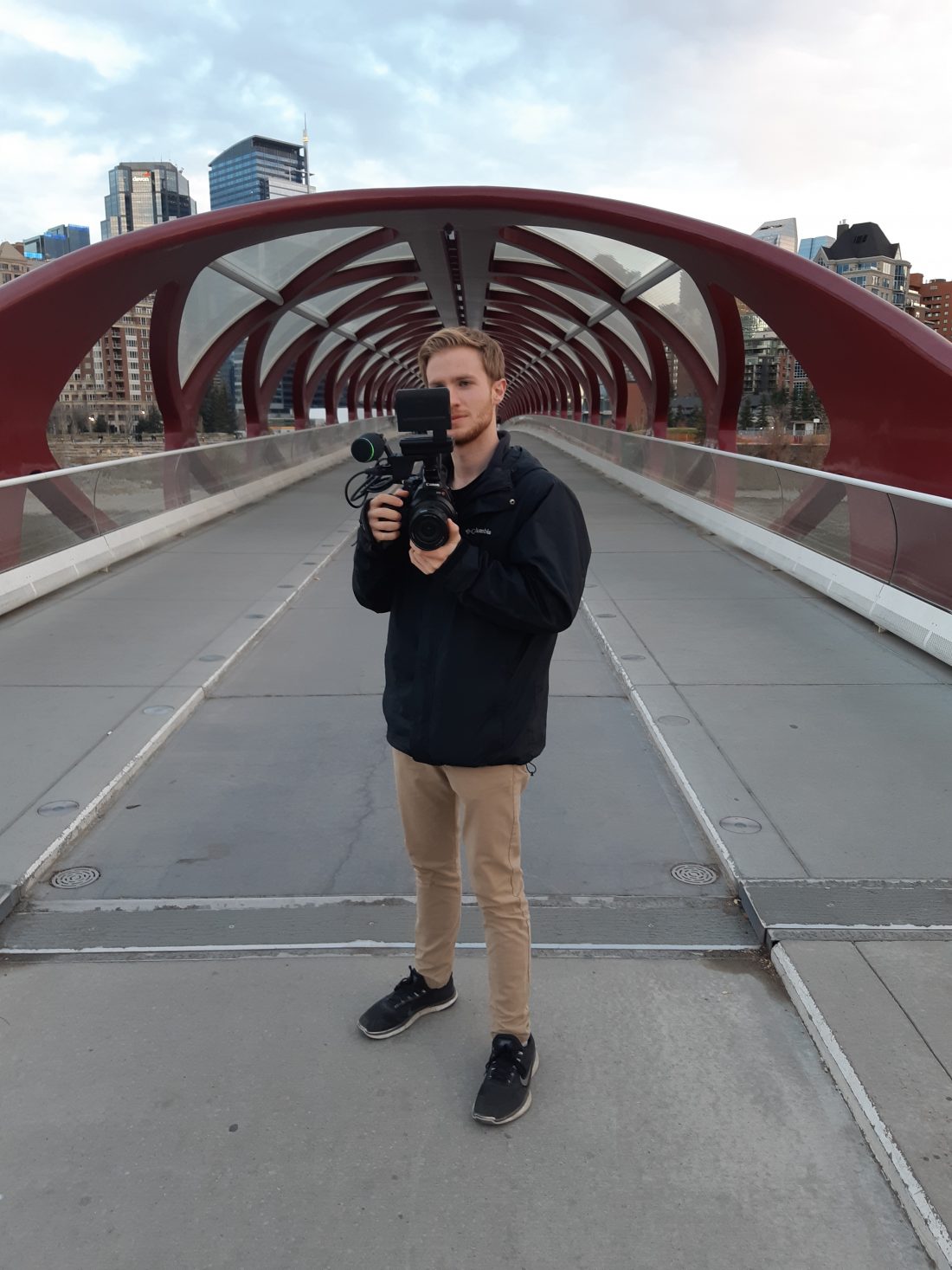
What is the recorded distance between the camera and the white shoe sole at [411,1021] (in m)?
2.55

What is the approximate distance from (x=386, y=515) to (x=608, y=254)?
19.4m

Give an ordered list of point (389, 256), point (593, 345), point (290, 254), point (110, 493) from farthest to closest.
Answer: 1. point (593, 345)
2. point (389, 256)
3. point (290, 254)
4. point (110, 493)

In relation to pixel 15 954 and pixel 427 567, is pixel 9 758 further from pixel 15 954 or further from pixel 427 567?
pixel 427 567

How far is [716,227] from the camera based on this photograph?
12797 millimetres

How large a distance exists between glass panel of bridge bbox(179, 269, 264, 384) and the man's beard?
57.1ft

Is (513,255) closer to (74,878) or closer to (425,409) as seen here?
(74,878)

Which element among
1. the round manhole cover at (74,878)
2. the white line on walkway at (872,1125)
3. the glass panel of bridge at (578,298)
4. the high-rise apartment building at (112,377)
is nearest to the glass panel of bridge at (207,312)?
the glass panel of bridge at (578,298)

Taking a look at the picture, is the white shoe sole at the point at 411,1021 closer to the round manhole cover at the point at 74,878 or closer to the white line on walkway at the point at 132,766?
the round manhole cover at the point at 74,878

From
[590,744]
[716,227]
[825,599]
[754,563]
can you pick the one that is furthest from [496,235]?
[590,744]

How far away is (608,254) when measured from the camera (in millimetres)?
19797

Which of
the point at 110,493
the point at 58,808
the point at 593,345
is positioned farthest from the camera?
the point at 593,345

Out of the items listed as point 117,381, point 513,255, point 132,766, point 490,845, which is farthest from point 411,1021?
point 117,381

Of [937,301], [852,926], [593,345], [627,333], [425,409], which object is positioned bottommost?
[852,926]

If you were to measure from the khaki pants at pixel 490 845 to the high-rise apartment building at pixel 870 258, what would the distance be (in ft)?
338
